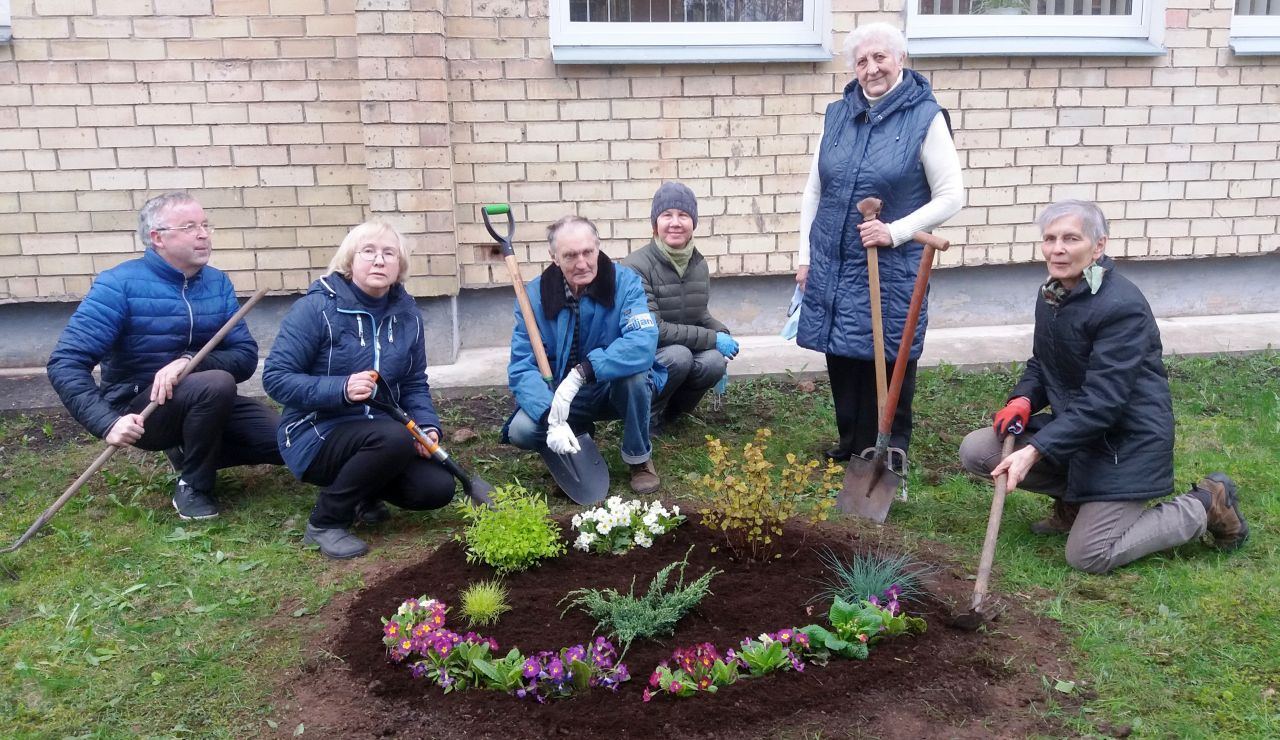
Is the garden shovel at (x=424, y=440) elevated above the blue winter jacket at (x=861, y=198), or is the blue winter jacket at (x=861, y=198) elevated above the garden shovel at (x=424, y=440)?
the blue winter jacket at (x=861, y=198)

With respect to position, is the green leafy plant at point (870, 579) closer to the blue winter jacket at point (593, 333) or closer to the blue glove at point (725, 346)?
the blue winter jacket at point (593, 333)

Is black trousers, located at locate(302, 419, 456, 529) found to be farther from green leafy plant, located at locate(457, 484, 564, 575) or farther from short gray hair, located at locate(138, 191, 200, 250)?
short gray hair, located at locate(138, 191, 200, 250)

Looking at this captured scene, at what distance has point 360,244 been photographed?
3822mm

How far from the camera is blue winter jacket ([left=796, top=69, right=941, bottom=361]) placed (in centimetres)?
405

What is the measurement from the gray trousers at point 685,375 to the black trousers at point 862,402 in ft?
2.16

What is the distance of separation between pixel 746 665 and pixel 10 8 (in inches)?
225

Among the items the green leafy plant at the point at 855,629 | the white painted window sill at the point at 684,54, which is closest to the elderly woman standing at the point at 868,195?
the green leafy plant at the point at 855,629

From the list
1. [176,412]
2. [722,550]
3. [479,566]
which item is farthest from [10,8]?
[722,550]

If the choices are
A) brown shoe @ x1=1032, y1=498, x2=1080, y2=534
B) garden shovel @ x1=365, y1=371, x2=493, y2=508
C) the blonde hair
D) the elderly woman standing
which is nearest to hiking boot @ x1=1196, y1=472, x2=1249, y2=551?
brown shoe @ x1=1032, y1=498, x2=1080, y2=534

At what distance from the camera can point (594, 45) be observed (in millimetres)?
6367

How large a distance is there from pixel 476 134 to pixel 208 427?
2811mm

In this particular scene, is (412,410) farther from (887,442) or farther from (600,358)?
(887,442)

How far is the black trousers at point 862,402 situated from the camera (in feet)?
14.3

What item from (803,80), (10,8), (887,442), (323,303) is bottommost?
(887,442)
